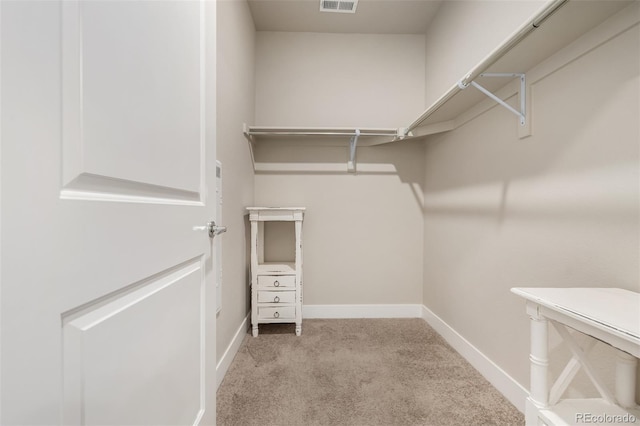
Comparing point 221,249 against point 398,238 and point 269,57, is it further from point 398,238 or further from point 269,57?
point 269,57

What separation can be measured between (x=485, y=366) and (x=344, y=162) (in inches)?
71.0

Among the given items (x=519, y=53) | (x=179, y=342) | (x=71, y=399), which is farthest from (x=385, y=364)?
(x=519, y=53)

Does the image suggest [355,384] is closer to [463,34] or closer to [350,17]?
[463,34]

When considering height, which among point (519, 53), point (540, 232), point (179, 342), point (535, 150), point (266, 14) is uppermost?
point (266, 14)

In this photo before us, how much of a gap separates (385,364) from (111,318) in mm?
1655

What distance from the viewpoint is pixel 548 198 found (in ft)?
3.92

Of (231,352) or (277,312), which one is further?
(277,312)

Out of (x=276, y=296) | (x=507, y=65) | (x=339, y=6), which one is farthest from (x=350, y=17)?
(x=276, y=296)

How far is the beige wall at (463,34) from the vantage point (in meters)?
1.41

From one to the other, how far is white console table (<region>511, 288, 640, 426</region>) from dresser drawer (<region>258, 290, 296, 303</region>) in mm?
1514

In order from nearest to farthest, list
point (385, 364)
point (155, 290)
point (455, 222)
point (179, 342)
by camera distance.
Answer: point (155, 290) < point (179, 342) < point (385, 364) < point (455, 222)

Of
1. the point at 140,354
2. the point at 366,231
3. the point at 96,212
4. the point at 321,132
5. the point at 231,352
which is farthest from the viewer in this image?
the point at 366,231

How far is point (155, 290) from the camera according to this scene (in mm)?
643

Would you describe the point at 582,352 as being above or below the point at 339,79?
below
